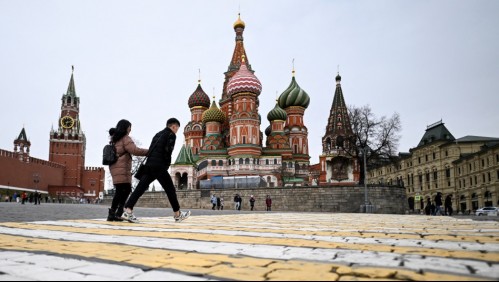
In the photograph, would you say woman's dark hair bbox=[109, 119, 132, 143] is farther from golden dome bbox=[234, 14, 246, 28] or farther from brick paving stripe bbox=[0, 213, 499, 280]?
golden dome bbox=[234, 14, 246, 28]

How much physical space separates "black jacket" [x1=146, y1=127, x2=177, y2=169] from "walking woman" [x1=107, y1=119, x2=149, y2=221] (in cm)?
21

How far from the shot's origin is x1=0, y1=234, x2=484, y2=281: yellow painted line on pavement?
5.93 feet

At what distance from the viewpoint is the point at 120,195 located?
6625 millimetres

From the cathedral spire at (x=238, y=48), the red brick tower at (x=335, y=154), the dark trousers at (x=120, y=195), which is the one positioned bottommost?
the dark trousers at (x=120, y=195)

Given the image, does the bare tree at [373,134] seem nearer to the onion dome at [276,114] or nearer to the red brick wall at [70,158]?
the onion dome at [276,114]

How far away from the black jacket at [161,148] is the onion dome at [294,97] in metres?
54.0

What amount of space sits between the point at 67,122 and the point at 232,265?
309ft

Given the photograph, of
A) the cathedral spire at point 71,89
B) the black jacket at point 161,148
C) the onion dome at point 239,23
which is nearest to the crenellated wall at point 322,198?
the black jacket at point 161,148

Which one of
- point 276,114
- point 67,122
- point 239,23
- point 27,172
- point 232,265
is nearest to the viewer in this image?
point 232,265

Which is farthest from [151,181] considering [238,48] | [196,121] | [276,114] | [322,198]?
[238,48]

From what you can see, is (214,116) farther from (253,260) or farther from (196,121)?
(253,260)

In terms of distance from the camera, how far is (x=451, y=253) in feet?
8.22

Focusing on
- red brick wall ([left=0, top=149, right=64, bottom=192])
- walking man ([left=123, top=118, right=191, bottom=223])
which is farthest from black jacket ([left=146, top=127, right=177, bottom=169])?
red brick wall ([left=0, top=149, right=64, bottom=192])

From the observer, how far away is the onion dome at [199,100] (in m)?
62.7
